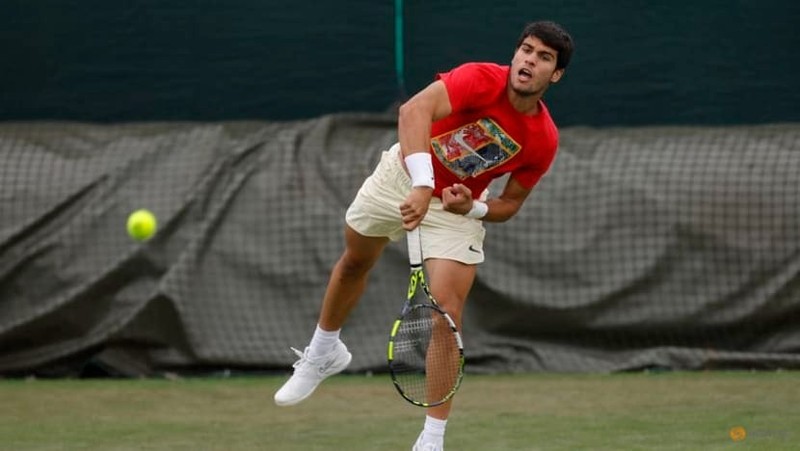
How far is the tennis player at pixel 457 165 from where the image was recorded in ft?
16.9

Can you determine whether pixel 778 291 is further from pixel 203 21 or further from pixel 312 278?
pixel 203 21

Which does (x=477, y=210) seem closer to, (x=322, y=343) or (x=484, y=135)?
(x=484, y=135)

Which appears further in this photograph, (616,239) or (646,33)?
(646,33)

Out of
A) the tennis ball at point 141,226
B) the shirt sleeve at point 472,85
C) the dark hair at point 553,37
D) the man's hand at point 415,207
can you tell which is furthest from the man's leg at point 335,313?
the tennis ball at point 141,226

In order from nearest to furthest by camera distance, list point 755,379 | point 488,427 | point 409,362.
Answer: point 409,362
point 488,427
point 755,379

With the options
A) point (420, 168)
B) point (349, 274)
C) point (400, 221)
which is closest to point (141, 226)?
point (349, 274)

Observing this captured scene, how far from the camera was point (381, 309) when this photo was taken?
26.7ft

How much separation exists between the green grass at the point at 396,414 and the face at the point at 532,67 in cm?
139

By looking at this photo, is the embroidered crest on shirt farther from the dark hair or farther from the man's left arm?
the dark hair

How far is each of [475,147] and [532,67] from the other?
15.5 inches

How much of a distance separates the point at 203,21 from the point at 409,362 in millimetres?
4650

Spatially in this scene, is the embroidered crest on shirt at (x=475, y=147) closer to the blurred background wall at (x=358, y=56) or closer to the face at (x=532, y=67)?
the face at (x=532, y=67)

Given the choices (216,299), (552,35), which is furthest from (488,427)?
(216,299)

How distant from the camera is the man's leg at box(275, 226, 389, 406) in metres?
5.85
